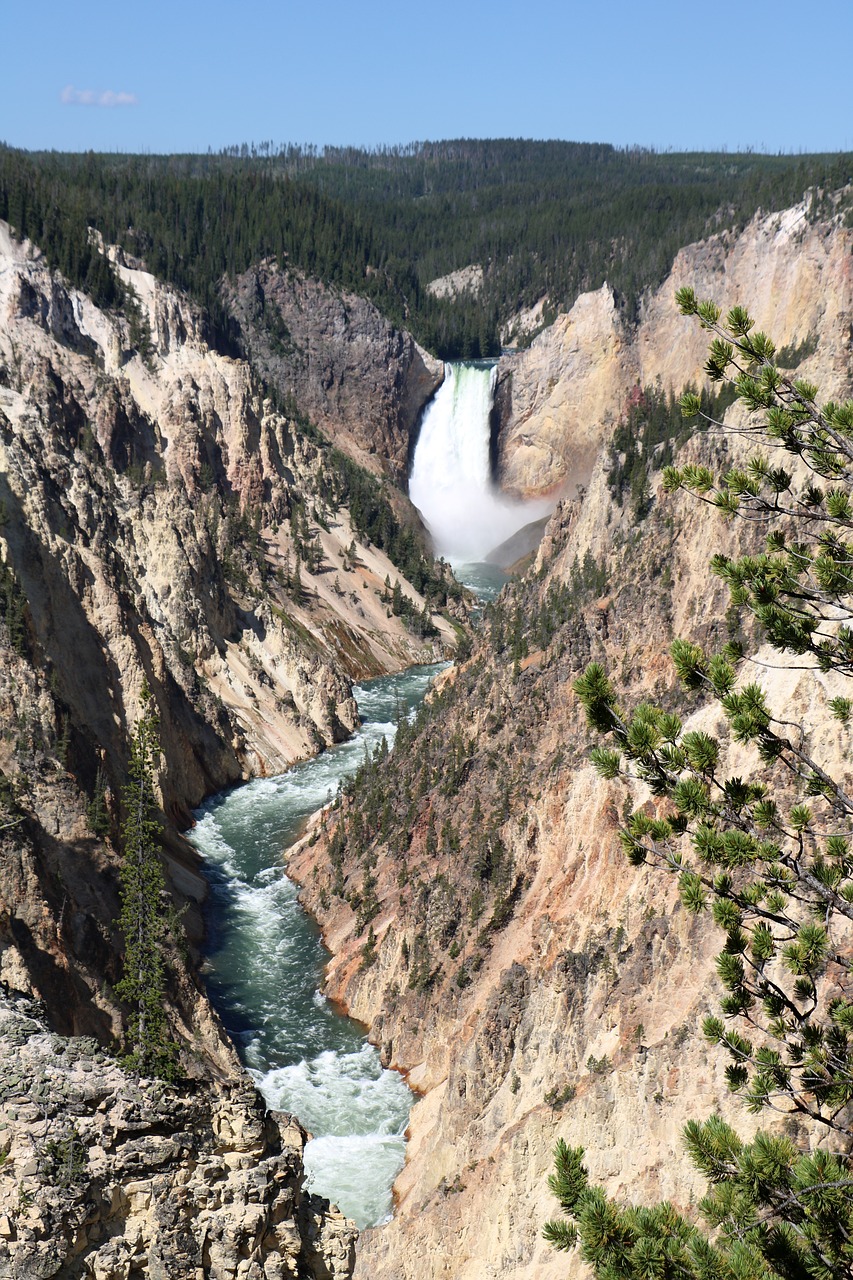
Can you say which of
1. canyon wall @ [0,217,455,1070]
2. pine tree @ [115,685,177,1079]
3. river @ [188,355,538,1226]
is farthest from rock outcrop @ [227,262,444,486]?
pine tree @ [115,685,177,1079]

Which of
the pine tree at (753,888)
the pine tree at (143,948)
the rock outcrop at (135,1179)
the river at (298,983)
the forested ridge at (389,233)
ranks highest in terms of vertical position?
the forested ridge at (389,233)

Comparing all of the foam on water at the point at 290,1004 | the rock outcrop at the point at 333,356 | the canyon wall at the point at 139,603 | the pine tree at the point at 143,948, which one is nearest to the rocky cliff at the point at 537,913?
the foam on water at the point at 290,1004

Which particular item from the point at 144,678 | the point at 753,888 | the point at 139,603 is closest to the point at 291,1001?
the point at 144,678

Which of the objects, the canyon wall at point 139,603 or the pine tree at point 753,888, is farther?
the canyon wall at point 139,603

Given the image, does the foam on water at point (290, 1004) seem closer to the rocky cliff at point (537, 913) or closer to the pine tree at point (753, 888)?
the rocky cliff at point (537, 913)

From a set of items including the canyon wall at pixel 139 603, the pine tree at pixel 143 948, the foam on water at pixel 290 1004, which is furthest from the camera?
the canyon wall at pixel 139 603

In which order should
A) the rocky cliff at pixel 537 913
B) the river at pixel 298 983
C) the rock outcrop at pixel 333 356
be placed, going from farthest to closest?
the rock outcrop at pixel 333 356, the river at pixel 298 983, the rocky cliff at pixel 537 913
